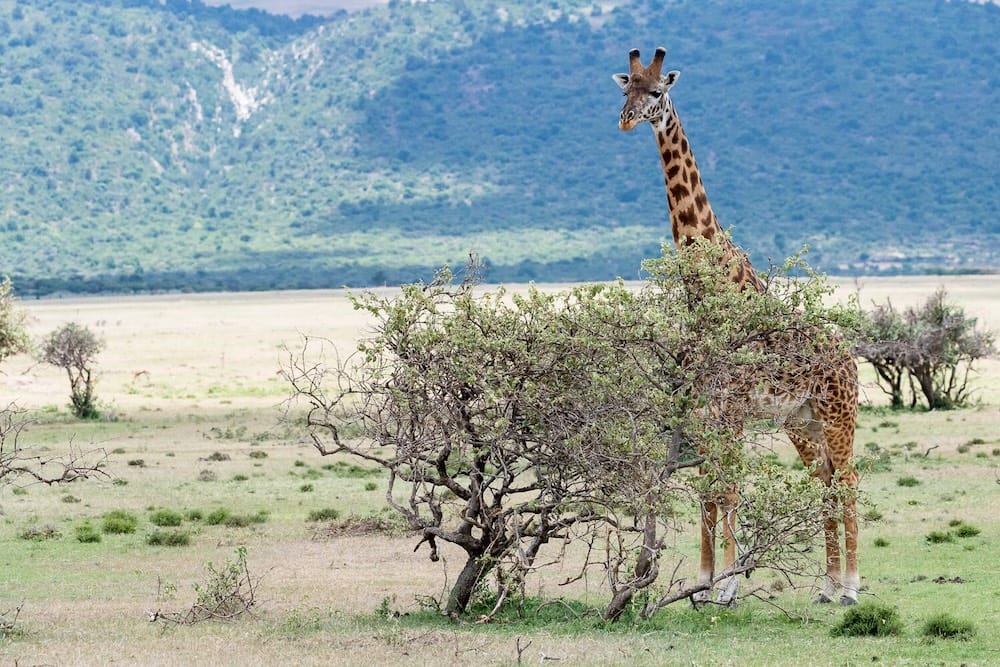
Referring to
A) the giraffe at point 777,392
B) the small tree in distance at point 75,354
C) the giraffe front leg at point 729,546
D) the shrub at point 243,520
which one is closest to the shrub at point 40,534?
the shrub at point 243,520

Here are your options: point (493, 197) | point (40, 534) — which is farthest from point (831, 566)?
point (493, 197)

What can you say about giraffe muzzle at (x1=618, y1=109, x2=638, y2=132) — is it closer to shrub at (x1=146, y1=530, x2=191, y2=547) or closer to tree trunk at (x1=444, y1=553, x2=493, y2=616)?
tree trunk at (x1=444, y1=553, x2=493, y2=616)

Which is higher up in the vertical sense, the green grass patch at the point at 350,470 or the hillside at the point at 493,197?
the hillside at the point at 493,197

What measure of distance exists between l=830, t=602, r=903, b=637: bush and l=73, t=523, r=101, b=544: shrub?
38.9 ft

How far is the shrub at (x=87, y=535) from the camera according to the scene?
21516 millimetres

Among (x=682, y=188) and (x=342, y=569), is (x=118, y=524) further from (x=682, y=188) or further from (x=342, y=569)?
(x=682, y=188)

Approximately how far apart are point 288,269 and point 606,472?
146161mm

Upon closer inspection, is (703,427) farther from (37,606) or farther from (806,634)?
(37,606)

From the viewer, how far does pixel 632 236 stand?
519 feet

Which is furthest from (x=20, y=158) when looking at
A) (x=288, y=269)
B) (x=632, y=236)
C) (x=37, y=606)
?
(x=37, y=606)

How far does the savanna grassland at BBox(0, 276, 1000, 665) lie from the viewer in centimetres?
1257

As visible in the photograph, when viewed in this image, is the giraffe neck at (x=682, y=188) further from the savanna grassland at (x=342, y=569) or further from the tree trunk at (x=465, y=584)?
the tree trunk at (x=465, y=584)

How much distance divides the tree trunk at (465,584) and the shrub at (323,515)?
375 inches

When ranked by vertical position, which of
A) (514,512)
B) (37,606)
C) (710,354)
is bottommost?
(37,606)
